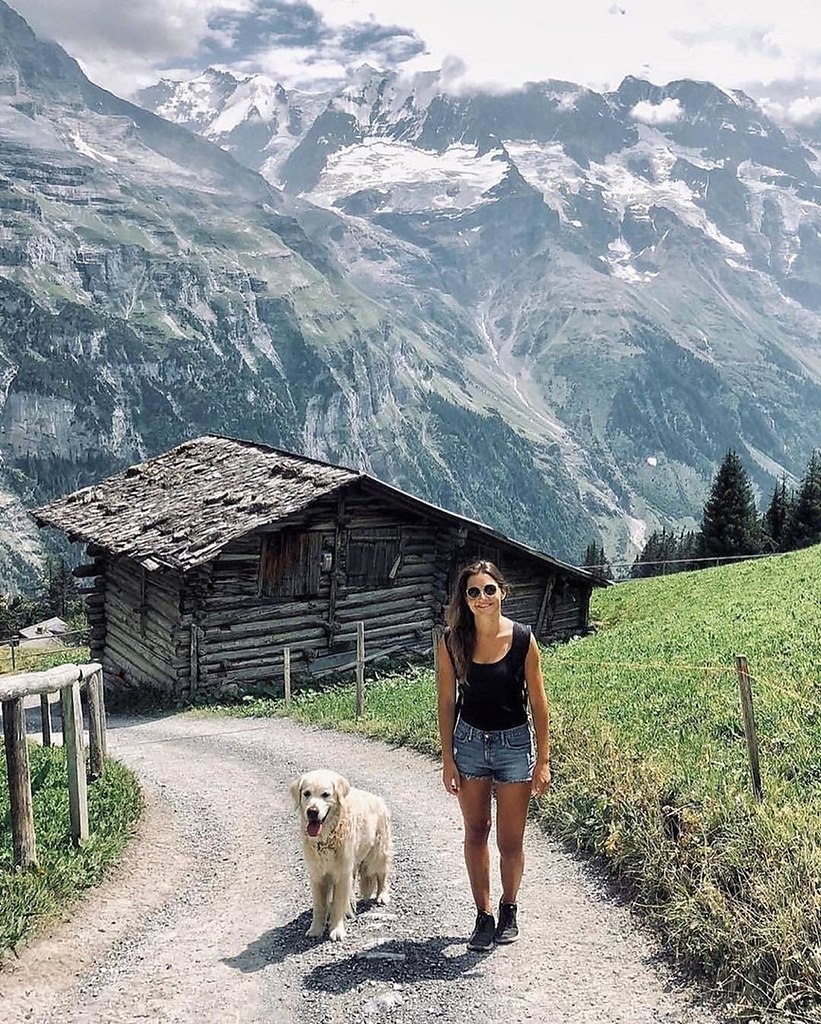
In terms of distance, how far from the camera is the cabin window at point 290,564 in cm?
2506

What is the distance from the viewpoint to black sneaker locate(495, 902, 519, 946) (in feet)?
23.8

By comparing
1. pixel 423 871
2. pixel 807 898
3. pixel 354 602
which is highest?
pixel 807 898

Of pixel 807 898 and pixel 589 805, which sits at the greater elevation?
pixel 807 898

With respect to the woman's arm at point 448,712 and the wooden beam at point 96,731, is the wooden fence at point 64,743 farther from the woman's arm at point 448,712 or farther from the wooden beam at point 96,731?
the woman's arm at point 448,712

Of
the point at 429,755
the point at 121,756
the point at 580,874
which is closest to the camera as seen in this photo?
the point at 580,874

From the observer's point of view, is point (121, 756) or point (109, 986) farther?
point (121, 756)

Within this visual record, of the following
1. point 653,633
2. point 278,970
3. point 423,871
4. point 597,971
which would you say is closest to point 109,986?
point 278,970

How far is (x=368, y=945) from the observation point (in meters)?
7.30

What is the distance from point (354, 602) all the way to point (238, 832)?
16040 millimetres

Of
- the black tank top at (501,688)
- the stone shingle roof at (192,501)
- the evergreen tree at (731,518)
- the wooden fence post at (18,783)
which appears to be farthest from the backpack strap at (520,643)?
the evergreen tree at (731,518)

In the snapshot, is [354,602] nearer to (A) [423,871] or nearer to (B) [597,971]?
(A) [423,871]

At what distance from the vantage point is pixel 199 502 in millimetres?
25984

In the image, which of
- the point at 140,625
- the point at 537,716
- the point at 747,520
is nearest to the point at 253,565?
the point at 140,625

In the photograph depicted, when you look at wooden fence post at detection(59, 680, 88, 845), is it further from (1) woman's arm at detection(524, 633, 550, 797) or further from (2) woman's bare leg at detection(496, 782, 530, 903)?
(1) woman's arm at detection(524, 633, 550, 797)
